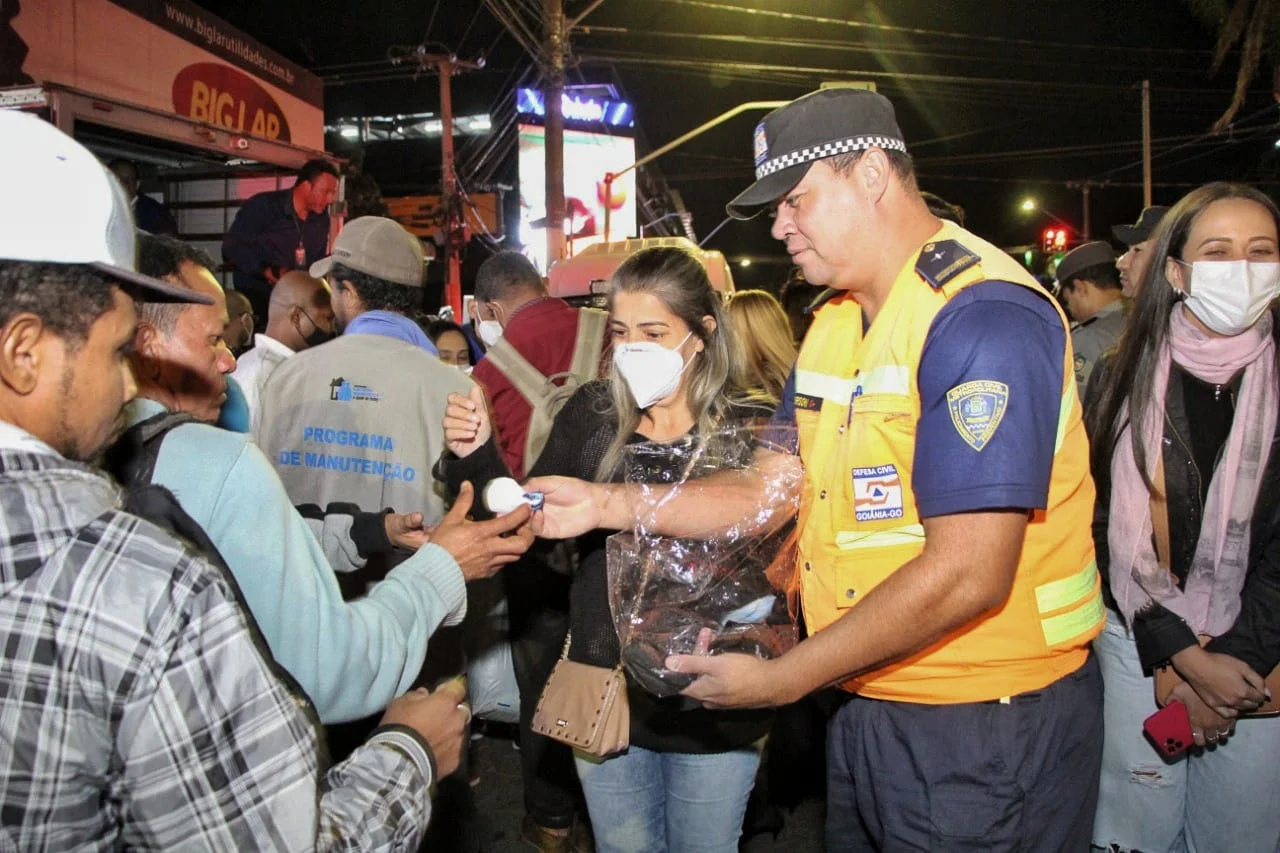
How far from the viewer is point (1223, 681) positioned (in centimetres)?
264

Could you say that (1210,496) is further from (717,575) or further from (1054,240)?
(1054,240)

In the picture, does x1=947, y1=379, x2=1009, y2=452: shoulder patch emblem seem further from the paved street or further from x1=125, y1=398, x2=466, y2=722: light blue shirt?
the paved street

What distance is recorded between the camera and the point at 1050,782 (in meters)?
2.02

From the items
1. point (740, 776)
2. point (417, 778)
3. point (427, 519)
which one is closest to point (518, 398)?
point (427, 519)

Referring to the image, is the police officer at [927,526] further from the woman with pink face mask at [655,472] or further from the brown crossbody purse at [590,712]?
the brown crossbody purse at [590,712]

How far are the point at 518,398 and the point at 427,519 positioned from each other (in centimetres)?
94

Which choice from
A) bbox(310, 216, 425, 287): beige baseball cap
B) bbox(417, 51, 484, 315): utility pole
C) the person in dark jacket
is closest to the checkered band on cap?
bbox(310, 216, 425, 287): beige baseball cap

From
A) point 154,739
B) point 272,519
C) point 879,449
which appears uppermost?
point 879,449

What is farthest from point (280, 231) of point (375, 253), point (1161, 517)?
point (1161, 517)

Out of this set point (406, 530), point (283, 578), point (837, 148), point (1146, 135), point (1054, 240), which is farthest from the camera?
point (1054, 240)

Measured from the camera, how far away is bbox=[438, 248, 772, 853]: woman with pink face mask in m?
2.75

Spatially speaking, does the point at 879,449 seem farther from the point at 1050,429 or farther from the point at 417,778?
the point at 417,778

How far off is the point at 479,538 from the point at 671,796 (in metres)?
1.14

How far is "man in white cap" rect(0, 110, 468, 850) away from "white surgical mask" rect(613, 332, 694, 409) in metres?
1.80
